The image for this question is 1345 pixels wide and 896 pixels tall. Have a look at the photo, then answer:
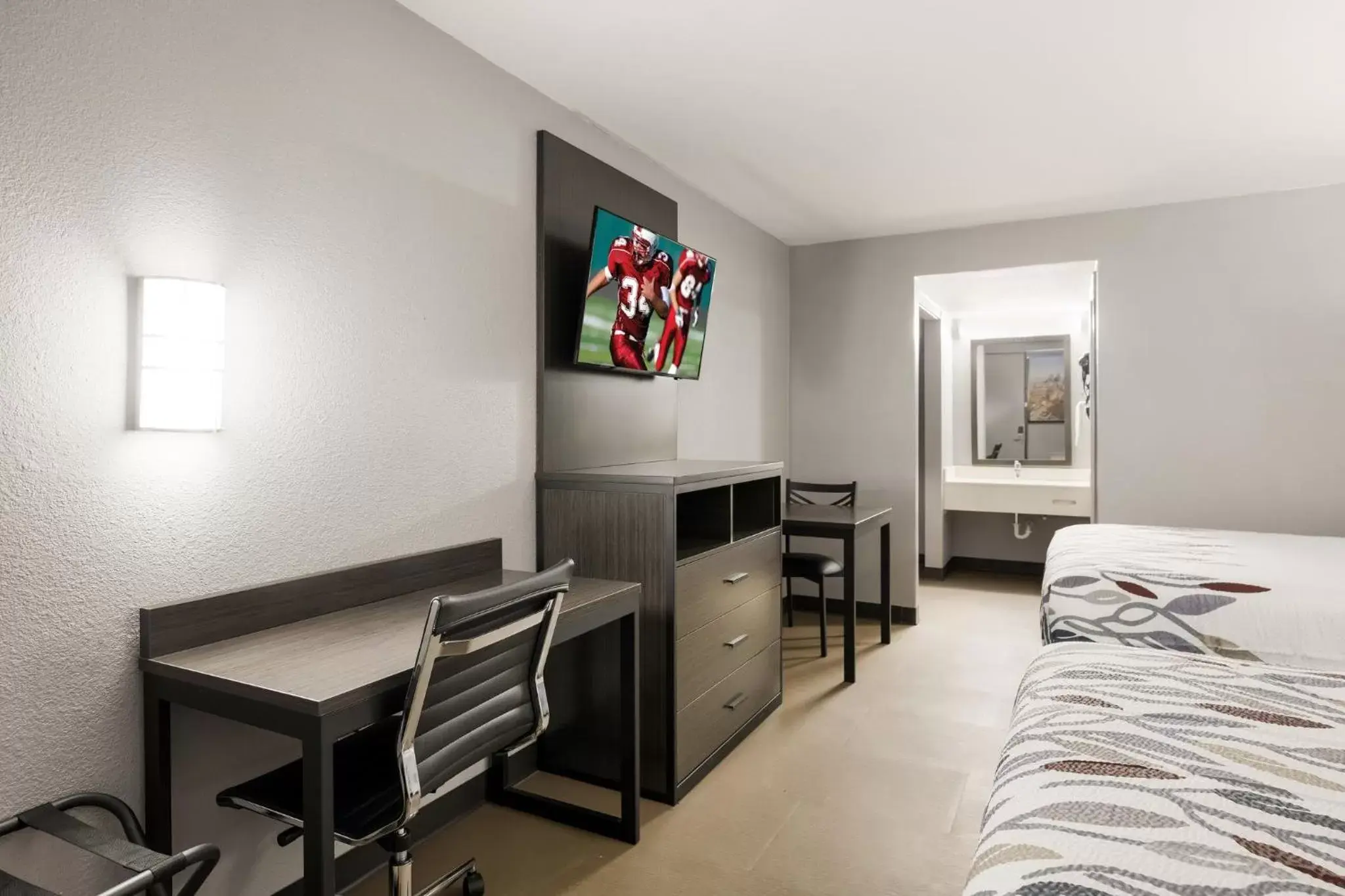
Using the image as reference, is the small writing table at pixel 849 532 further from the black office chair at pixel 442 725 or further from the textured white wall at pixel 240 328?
the black office chair at pixel 442 725

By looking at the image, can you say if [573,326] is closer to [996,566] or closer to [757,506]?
[757,506]

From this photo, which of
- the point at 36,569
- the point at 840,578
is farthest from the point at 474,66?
the point at 840,578

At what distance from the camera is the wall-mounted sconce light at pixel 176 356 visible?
5.22ft

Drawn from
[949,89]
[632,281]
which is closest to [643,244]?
[632,281]

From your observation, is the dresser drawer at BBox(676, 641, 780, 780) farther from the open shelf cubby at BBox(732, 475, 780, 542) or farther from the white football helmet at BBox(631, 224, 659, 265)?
the white football helmet at BBox(631, 224, 659, 265)

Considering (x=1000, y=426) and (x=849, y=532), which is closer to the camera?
(x=849, y=532)

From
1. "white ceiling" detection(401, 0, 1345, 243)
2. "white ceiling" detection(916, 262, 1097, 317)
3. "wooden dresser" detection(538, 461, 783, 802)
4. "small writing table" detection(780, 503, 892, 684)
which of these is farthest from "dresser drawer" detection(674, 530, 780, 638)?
"white ceiling" detection(916, 262, 1097, 317)

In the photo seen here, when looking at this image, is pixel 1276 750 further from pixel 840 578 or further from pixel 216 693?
pixel 840 578

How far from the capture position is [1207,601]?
2.50 meters

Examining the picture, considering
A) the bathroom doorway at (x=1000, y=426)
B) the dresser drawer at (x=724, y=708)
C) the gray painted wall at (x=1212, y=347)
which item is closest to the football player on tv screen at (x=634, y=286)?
the dresser drawer at (x=724, y=708)

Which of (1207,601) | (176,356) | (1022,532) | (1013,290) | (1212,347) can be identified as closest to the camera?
(176,356)

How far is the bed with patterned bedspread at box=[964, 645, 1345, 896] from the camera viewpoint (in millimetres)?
995

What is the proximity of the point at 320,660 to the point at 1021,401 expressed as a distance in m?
5.83

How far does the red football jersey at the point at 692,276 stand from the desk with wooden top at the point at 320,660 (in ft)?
4.69
